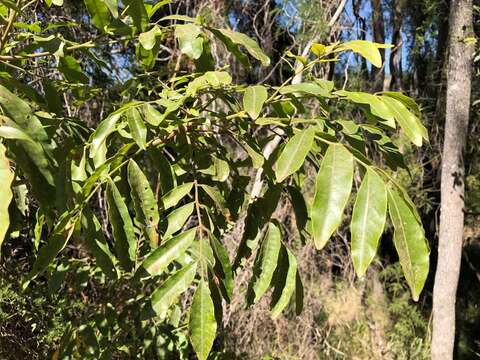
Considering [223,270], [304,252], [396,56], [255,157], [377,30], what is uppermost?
[377,30]

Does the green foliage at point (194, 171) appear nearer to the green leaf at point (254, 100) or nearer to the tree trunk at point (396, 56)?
the green leaf at point (254, 100)

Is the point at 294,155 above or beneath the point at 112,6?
beneath

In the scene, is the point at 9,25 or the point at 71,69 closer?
the point at 9,25

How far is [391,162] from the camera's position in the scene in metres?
1.27

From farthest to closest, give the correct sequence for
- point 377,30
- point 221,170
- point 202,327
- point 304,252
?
point 377,30 → point 304,252 → point 221,170 → point 202,327

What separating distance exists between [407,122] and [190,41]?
1.75ft

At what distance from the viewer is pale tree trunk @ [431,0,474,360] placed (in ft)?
10.7

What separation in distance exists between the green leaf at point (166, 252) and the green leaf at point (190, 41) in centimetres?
43

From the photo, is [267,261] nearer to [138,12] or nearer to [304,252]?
[138,12]

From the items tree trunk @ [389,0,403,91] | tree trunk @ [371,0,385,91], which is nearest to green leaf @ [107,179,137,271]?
tree trunk @ [371,0,385,91]

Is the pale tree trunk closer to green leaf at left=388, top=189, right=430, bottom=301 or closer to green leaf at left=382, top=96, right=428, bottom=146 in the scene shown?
green leaf at left=382, top=96, right=428, bottom=146

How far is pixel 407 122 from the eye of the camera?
3.54 ft

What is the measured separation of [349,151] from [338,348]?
133 inches

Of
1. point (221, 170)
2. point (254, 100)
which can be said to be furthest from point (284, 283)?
point (254, 100)
